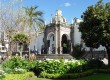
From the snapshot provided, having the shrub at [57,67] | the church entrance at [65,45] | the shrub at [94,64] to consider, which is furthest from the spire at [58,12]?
the shrub at [57,67]

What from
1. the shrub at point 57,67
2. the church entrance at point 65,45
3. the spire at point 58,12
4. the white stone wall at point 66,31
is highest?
the spire at point 58,12

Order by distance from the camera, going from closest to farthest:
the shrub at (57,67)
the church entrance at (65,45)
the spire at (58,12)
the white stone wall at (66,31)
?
the shrub at (57,67) < the white stone wall at (66,31) < the church entrance at (65,45) < the spire at (58,12)

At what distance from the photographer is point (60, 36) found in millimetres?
52500

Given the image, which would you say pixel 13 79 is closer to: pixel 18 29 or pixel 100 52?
pixel 18 29

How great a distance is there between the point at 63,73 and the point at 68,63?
1.00m

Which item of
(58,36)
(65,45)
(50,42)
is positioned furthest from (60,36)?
(50,42)

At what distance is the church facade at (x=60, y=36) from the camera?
2067 inches

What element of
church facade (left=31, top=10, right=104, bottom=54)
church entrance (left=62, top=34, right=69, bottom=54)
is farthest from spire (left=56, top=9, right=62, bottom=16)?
church entrance (left=62, top=34, right=69, bottom=54)

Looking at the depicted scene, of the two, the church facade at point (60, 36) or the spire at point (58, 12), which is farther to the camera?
the spire at point (58, 12)

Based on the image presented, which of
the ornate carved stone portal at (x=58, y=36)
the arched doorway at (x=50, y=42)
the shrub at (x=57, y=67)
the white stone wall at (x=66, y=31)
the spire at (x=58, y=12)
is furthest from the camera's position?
the spire at (x=58, y=12)

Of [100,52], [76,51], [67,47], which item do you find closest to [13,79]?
[76,51]

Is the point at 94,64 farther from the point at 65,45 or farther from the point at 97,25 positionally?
the point at 65,45

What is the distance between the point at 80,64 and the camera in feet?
74.9

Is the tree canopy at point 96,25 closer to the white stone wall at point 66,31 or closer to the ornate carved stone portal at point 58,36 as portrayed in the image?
the ornate carved stone portal at point 58,36
